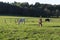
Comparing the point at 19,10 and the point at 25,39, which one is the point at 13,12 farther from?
the point at 25,39

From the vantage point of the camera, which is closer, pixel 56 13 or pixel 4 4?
pixel 56 13

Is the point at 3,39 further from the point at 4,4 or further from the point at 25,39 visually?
the point at 4,4

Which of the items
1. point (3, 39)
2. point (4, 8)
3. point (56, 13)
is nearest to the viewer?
point (3, 39)

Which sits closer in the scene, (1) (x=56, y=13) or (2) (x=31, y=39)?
(2) (x=31, y=39)

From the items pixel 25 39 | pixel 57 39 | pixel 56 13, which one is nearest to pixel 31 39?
pixel 25 39

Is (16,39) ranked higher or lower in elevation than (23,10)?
higher

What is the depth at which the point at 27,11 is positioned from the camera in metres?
107

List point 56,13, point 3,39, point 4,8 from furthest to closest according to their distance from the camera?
1. point 4,8
2. point 56,13
3. point 3,39

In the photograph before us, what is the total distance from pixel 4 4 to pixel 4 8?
20.7ft

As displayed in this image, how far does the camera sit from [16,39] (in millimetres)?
13234

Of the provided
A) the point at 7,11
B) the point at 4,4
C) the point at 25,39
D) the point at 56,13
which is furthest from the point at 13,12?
the point at 25,39

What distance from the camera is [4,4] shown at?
118 meters

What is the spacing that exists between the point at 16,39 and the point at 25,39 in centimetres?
50

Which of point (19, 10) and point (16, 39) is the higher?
point (16, 39)
